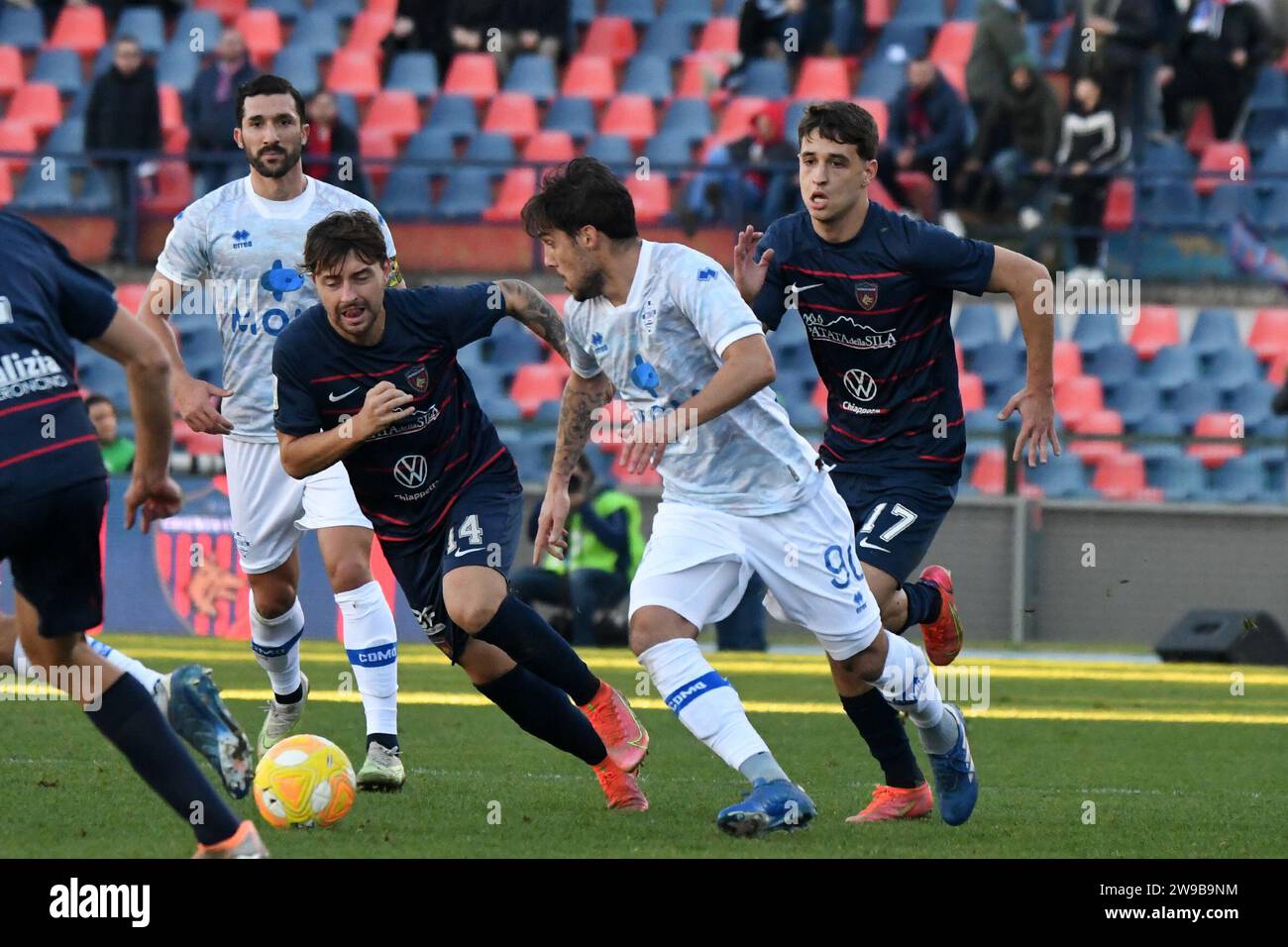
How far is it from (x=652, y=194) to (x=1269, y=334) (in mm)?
5673

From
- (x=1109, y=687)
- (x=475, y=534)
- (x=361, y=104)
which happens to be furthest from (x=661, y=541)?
(x=361, y=104)

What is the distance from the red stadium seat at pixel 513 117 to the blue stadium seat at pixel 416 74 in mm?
662

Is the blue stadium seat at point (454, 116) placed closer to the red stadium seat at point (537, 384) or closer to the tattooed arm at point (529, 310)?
the red stadium seat at point (537, 384)

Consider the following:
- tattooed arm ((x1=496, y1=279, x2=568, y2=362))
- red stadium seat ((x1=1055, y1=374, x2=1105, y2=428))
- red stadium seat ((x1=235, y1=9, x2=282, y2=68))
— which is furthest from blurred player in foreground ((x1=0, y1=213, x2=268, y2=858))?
red stadium seat ((x1=235, y1=9, x2=282, y2=68))

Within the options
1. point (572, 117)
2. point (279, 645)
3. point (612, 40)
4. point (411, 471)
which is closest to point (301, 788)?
point (411, 471)

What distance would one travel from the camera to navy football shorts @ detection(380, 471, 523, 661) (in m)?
6.67

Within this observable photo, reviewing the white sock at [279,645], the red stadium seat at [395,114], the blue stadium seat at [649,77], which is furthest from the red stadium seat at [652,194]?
the white sock at [279,645]

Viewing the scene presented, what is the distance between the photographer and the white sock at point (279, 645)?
→ 809 cm

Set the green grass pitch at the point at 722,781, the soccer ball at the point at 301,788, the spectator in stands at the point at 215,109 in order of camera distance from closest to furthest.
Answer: the green grass pitch at the point at 722,781 → the soccer ball at the point at 301,788 → the spectator in stands at the point at 215,109

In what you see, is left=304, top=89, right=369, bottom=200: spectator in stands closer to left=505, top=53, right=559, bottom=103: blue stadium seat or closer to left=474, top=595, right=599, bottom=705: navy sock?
left=505, top=53, right=559, bottom=103: blue stadium seat

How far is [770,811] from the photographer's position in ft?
19.6

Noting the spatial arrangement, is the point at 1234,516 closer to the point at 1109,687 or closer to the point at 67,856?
the point at 1109,687

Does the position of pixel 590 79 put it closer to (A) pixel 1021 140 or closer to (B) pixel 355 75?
(B) pixel 355 75

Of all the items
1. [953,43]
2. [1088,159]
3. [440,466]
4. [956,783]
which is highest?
[953,43]
